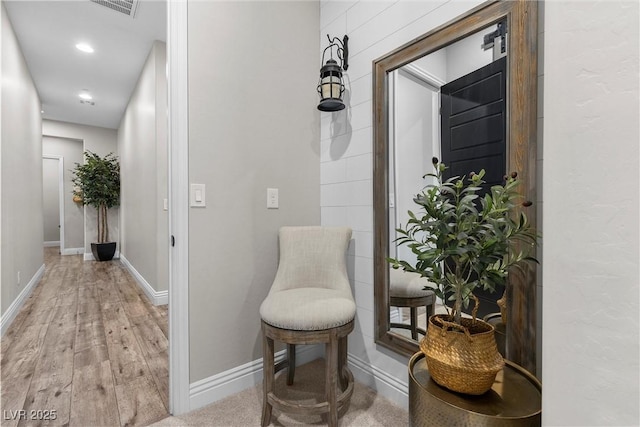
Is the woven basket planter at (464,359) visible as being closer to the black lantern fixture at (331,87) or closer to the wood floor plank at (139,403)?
Answer: the black lantern fixture at (331,87)

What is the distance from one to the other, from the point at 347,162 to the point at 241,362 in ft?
4.37

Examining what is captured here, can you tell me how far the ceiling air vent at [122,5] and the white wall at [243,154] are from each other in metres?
1.58

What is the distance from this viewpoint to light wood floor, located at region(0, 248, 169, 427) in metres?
1.52

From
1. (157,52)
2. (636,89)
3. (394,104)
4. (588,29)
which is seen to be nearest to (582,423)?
(636,89)

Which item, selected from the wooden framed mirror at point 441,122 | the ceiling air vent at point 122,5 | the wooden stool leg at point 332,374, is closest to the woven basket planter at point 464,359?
the wooden framed mirror at point 441,122

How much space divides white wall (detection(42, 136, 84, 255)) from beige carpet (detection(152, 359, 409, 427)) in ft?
23.2

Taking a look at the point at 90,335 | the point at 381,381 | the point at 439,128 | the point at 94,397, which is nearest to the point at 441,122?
the point at 439,128

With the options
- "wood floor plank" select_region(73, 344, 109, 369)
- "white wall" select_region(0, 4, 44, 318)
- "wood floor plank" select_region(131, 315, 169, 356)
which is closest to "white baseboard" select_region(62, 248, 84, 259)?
"white wall" select_region(0, 4, 44, 318)

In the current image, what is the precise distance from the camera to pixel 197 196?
5.07ft

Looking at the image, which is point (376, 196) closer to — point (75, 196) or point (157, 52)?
point (157, 52)

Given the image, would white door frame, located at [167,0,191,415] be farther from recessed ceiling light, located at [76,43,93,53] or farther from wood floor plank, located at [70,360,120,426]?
recessed ceiling light, located at [76,43,93,53]

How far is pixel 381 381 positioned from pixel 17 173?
13.4ft

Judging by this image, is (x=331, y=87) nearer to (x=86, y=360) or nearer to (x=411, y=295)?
(x=411, y=295)

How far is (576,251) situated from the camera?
21.8 inches
